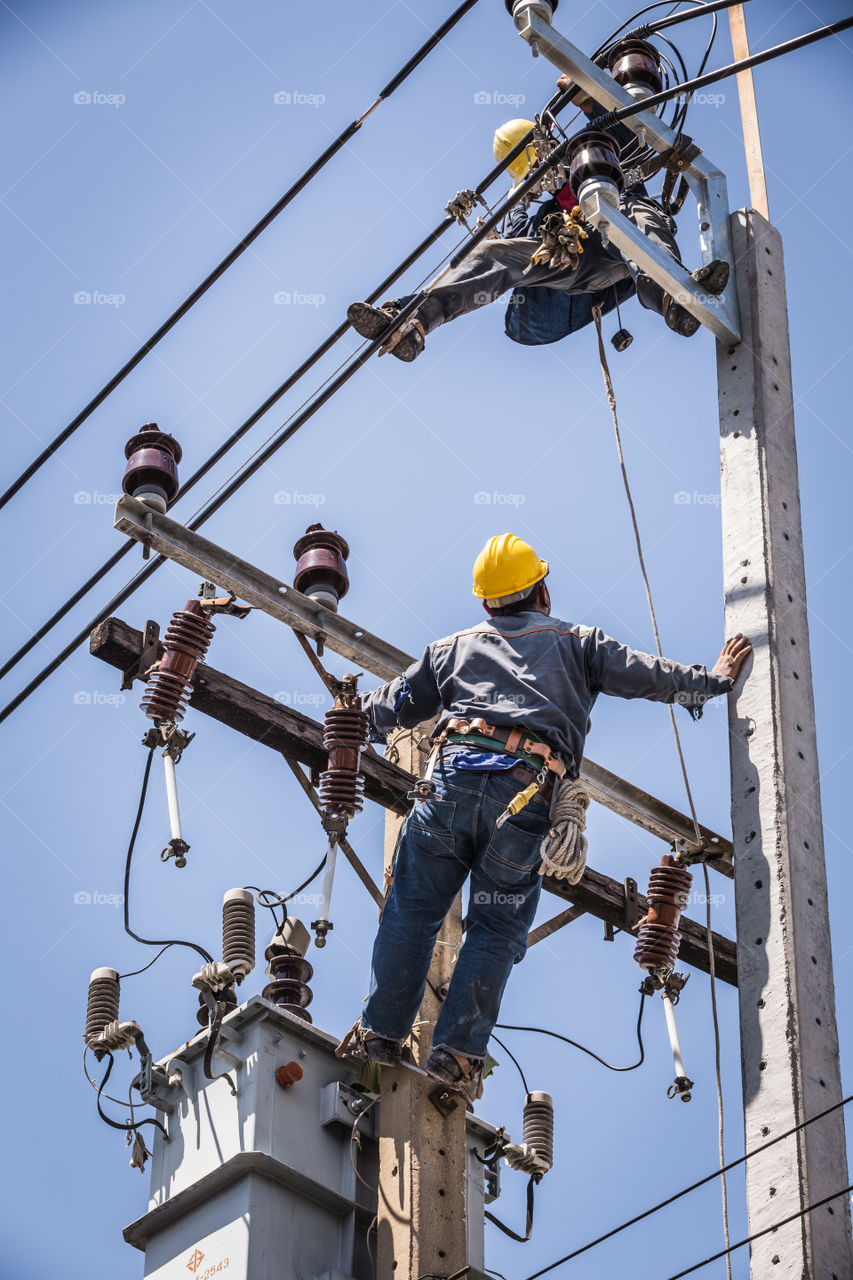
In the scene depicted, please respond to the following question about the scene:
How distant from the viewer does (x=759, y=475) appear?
7629mm

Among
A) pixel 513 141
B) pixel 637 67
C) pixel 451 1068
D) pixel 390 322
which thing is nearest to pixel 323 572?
pixel 390 322

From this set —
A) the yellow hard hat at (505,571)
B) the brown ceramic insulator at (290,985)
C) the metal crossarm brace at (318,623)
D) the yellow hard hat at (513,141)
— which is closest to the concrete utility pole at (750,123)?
the yellow hard hat at (513,141)

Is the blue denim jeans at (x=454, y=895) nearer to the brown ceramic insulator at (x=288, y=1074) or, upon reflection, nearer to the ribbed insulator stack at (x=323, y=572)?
the brown ceramic insulator at (x=288, y=1074)

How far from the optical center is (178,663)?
7.89 metres

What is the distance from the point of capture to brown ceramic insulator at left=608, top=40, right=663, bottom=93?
8.94 meters

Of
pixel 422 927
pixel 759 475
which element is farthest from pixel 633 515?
pixel 422 927

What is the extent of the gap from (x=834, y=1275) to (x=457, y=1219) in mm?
1728

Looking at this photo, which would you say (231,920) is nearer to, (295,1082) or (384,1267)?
(295,1082)

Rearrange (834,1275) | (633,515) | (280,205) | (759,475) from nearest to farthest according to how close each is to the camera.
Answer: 1. (834,1275)
2. (759,475)
3. (633,515)
4. (280,205)

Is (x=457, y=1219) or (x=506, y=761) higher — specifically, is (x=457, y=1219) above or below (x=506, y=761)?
below

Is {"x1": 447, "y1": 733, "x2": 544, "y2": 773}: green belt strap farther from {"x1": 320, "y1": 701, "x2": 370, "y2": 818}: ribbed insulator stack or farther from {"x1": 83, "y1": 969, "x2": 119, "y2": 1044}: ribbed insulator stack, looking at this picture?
{"x1": 83, "y1": 969, "x2": 119, "y2": 1044}: ribbed insulator stack

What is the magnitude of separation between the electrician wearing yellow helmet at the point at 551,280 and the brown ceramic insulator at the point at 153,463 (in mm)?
944

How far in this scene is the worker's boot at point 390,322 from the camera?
27.6 feet

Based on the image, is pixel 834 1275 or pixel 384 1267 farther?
pixel 384 1267
